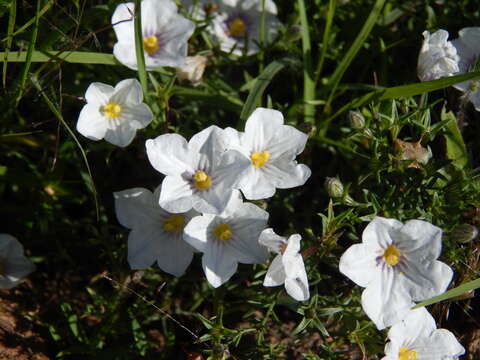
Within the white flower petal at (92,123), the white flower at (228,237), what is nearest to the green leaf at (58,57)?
the white flower petal at (92,123)

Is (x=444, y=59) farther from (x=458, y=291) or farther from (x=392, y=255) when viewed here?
(x=458, y=291)

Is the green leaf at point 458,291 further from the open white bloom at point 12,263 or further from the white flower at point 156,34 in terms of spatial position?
the open white bloom at point 12,263

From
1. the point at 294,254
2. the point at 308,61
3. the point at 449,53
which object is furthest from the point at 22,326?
the point at 449,53

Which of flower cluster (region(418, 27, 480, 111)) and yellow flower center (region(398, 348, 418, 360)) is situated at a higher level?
flower cluster (region(418, 27, 480, 111))

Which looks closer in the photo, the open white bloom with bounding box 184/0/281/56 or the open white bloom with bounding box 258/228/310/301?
the open white bloom with bounding box 258/228/310/301

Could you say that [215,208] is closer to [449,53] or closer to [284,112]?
[284,112]

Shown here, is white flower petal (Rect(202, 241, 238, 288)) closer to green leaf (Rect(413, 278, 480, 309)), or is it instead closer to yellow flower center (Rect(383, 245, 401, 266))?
Result: yellow flower center (Rect(383, 245, 401, 266))

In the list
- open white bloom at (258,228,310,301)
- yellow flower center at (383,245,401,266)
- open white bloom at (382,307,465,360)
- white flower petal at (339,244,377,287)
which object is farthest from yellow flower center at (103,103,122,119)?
open white bloom at (382,307,465,360)
